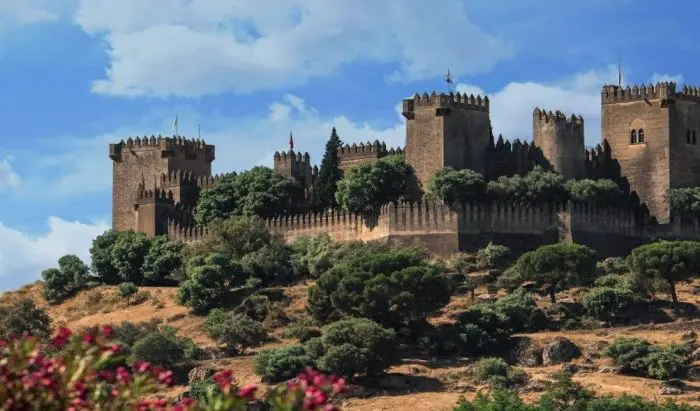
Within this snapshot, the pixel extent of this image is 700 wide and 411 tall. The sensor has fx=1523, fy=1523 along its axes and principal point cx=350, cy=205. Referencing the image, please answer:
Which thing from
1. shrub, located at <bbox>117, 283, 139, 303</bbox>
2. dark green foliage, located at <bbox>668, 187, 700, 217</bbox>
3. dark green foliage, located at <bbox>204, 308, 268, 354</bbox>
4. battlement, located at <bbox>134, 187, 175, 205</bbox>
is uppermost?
battlement, located at <bbox>134, 187, 175, 205</bbox>

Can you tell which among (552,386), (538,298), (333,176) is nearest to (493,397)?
(552,386)

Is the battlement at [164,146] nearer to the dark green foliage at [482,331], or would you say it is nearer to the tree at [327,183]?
the tree at [327,183]

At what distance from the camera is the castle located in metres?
85.2

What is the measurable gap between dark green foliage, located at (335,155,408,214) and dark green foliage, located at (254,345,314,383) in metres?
21.1

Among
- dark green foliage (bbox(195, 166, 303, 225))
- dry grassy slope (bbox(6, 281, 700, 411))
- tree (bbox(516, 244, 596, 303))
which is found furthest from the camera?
dark green foliage (bbox(195, 166, 303, 225))

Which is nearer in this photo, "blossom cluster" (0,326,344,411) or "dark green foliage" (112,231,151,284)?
"blossom cluster" (0,326,344,411)

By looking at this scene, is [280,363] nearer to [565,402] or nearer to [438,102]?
[565,402]

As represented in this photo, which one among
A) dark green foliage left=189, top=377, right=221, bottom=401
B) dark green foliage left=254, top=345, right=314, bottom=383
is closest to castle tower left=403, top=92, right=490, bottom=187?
dark green foliage left=254, top=345, right=314, bottom=383

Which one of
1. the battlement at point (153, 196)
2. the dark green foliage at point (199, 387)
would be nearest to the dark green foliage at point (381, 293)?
the dark green foliage at point (199, 387)

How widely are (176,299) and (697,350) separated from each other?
100ft

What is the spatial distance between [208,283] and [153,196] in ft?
53.0

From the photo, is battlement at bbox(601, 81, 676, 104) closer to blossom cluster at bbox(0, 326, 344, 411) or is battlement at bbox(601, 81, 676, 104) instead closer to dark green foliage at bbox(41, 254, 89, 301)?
dark green foliage at bbox(41, 254, 89, 301)

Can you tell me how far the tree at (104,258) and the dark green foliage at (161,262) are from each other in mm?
3100

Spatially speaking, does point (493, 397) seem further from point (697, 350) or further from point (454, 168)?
point (454, 168)
